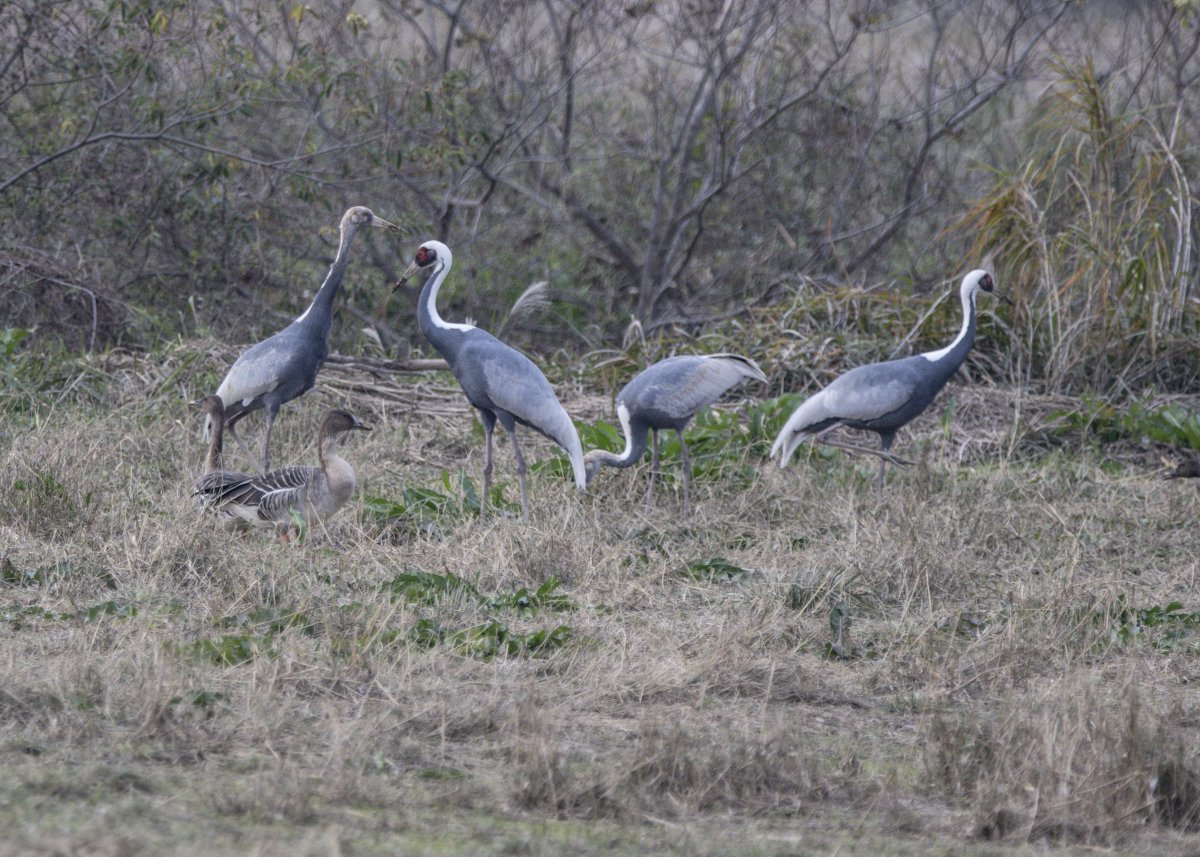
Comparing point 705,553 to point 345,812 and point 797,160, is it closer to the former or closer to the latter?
point 345,812

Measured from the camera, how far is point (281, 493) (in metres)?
6.58

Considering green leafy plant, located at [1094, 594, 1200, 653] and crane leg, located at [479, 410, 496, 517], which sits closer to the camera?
green leafy plant, located at [1094, 594, 1200, 653]

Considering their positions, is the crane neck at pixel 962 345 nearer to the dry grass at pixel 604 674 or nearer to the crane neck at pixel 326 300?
the dry grass at pixel 604 674

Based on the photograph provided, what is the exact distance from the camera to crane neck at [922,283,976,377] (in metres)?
8.55

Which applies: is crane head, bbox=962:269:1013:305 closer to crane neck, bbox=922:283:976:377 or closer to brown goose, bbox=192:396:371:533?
crane neck, bbox=922:283:976:377

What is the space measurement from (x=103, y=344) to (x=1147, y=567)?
662cm

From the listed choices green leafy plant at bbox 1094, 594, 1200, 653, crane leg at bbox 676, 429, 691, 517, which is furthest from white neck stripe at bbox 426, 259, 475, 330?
green leafy plant at bbox 1094, 594, 1200, 653

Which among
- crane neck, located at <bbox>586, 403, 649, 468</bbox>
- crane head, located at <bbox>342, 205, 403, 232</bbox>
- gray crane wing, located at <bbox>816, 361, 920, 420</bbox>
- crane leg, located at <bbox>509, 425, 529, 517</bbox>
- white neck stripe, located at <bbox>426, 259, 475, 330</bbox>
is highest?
crane head, located at <bbox>342, 205, 403, 232</bbox>

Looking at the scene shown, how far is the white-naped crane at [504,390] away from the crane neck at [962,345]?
2192 mm

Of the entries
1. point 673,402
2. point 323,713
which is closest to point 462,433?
point 673,402

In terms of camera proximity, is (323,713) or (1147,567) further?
(1147,567)

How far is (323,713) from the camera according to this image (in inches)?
165

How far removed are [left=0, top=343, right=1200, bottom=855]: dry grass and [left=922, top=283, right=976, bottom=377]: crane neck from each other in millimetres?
883

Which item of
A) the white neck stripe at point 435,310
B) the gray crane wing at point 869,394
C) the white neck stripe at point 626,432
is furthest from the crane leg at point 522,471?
the gray crane wing at point 869,394
